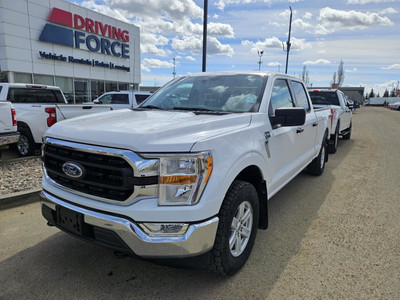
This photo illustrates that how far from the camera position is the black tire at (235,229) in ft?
7.75

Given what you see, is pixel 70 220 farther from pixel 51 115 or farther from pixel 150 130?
pixel 51 115

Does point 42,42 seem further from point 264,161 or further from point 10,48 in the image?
point 264,161

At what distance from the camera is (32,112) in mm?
Result: 6992

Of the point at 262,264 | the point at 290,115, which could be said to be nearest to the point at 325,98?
the point at 290,115

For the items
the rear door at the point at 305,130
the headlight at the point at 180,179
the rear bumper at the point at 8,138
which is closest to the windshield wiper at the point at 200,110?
the headlight at the point at 180,179

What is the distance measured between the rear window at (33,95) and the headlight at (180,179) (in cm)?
721

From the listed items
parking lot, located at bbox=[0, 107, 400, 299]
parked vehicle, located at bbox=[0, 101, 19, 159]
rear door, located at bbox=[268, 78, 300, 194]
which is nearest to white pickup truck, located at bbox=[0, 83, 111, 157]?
parked vehicle, located at bbox=[0, 101, 19, 159]

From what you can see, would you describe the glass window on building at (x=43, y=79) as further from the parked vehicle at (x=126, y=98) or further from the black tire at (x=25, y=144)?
the black tire at (x=25, y=144)

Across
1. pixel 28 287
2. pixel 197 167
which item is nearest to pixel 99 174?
pixel 197 167

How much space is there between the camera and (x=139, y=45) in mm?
26016

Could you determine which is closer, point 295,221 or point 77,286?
point 77,286

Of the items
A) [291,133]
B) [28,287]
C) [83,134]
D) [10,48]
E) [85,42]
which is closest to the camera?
[83,134]

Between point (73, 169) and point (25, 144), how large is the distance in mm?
5789

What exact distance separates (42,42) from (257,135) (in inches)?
766
